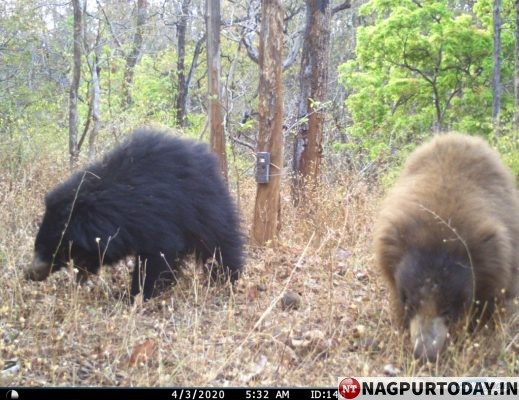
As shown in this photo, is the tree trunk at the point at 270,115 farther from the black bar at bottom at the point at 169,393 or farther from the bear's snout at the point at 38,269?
the black bar at bottom at the point at 169,393

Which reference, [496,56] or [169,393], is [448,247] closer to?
[169,393]

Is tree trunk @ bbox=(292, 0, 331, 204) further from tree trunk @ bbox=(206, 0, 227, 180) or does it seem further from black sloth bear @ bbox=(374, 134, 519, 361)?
black sloth bear @ bbox=(374, 134, 519, 361)

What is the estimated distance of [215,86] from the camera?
28.9 ft

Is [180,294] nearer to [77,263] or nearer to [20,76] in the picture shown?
[77,263]

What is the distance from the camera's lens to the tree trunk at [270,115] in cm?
692

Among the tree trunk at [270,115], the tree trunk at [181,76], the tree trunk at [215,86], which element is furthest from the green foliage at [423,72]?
the tree trunk at [270,115]

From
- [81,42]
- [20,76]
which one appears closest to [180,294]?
[81,42]

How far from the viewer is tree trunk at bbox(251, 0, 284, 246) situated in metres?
6.92

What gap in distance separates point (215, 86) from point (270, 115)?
1.97 meters

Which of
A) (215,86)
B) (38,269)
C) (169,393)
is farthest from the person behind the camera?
(215,86)

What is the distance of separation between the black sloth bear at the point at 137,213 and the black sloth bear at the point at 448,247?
1.82 metres

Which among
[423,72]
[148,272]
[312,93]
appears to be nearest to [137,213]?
[148,272]

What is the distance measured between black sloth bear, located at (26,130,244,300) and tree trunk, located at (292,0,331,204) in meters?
3.07

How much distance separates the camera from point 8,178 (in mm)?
9211
